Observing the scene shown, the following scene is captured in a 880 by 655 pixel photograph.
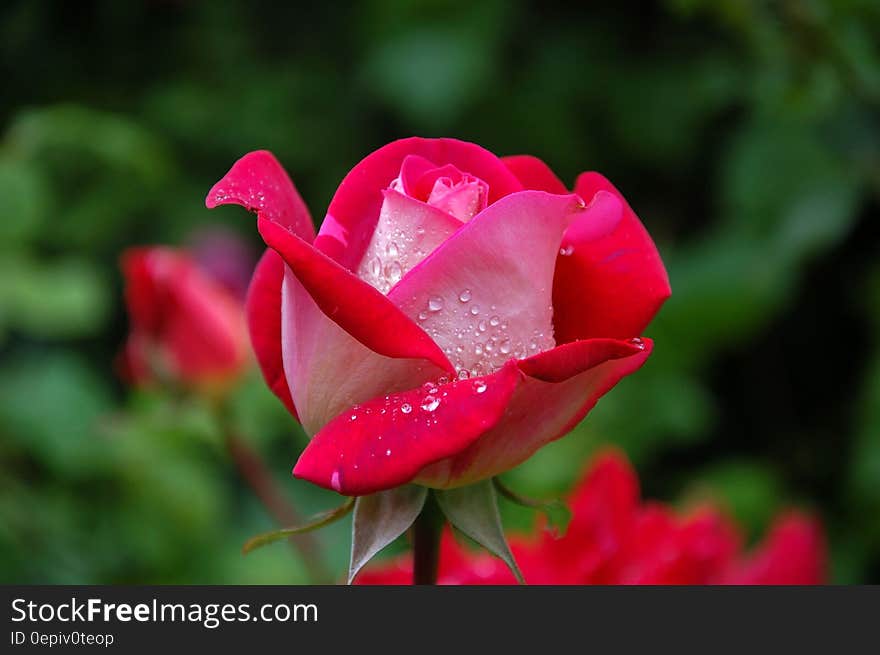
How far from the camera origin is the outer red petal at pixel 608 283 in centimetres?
33

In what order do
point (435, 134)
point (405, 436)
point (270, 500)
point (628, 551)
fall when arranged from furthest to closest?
point (435, 134), point (270, 500), point (628, 551), point (405, 436)

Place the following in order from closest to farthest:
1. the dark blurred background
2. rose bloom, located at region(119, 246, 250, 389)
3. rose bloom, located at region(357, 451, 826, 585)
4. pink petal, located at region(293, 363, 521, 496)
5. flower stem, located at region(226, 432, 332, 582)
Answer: pink petal, located at region(293, 363, 521, 496)
rose bloom, located at region(357, 451, 826, 585)
flower stem, located at region(226, 432, 332, 582)
rose bloom, located at region(119, 246, 250, 389)
the dark blurred background

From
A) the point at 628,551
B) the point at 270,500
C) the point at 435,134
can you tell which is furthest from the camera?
the point at 435,134

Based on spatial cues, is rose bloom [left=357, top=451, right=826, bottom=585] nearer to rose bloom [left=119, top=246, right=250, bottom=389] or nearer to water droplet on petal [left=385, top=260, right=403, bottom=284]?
water droplet on petal [left=385, top=260, right=403, bottom=284]

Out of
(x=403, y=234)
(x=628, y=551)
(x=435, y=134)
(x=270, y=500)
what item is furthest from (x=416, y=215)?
(x=435, y=134)

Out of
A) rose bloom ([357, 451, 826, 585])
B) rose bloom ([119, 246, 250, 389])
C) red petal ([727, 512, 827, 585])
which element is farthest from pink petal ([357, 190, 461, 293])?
rose bloom ([119, 246, 250, 389])

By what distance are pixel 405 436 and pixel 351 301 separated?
0.04 meters

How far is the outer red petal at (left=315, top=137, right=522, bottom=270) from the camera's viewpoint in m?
0.33

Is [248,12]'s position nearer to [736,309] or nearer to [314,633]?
[736,309]

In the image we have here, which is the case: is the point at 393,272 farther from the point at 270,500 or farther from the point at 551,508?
the point at 270,500

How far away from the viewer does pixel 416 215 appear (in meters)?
0.31

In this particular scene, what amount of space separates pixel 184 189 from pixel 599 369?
58.9 inches

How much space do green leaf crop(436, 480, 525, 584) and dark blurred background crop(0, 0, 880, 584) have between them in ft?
1.94

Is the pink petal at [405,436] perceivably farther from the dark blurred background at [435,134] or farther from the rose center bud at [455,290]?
the dark blurred background at [435,134]
